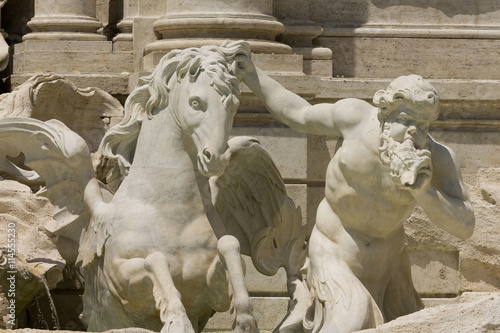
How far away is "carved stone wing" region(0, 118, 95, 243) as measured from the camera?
705cm

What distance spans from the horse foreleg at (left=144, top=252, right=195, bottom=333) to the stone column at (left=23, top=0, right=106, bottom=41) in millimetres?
3129

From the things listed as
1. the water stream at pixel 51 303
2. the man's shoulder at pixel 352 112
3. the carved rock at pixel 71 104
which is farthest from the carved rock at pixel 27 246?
the man's shoulder at pixel 352 112

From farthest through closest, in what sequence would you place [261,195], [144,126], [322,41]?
1. [322,41]
2. [261,195]
3. [144,126]


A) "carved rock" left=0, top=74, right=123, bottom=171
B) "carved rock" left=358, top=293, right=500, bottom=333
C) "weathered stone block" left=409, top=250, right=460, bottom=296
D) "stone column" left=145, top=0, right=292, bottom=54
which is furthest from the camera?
"weathered stone block" left=409, top=250, right=460, bottom=296

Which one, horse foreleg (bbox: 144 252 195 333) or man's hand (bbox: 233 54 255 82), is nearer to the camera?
horse foreleg (bbox: 144 252 195 333)

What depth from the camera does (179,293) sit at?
6.20 m

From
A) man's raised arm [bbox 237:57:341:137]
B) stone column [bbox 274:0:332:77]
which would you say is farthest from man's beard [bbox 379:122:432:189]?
stone column [bbox 274:0:332:77]

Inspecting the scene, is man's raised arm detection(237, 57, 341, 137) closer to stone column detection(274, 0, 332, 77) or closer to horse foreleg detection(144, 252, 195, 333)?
horse foreleg detection(144, 252, 195, 333)

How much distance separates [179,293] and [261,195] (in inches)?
43.4

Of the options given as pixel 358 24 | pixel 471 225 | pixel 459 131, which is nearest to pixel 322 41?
pixel 358 24

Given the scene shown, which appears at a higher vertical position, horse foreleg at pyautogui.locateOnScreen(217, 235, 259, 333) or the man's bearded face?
the man's bearded face

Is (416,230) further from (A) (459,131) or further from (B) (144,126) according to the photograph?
(B) (144,126)

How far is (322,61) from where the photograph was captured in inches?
353

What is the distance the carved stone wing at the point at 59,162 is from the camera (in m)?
7.05
